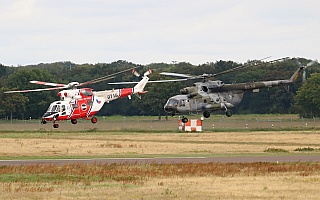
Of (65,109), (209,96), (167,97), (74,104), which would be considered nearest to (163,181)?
(209,96)

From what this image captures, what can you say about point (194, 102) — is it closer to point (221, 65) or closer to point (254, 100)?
point (254, 100)

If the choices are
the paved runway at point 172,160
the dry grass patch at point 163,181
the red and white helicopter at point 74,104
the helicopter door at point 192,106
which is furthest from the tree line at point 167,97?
the dry grass patch at point 163,181

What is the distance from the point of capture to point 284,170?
4191 cm

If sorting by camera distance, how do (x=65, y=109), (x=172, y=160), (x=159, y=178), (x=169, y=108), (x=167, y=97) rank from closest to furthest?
1. (x=159, y=178)
2. (x=172, y=160)
3. (x=169, y=108)
4. (x=65, y=109)
5. (x=167, y=97)

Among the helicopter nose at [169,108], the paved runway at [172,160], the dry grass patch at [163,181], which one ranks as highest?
the helicopter nose at [169,108]

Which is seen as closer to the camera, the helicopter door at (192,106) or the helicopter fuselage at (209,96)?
the helicopter fuselage at (209,96)

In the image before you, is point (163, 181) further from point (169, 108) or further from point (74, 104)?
point (74, 104)

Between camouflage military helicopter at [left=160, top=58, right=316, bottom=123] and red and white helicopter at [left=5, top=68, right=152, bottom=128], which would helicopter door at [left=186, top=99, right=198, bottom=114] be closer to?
camouflage military helicopter at [left=160, top=58, right=316, bottom=123]

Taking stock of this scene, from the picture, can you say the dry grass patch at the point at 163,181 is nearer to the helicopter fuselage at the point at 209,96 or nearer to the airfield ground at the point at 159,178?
the airfield ground at the point at 159,178

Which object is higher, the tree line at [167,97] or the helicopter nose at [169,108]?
the tree line at [167,97]

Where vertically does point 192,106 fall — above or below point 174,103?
below

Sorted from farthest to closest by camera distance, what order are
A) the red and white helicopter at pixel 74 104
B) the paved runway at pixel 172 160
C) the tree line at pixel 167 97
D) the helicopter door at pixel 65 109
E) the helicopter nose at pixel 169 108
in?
1. the tree line at pixel 167 97
2. the helicopter door at pixel 65 109
3. the red and white helicopter at pixel 74 104
4. the helicopter nose at pixel 169 108
5. the paved runway at pixel 172 160

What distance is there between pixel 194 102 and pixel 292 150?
12.5m

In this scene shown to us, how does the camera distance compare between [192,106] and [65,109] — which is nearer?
[192,106]
